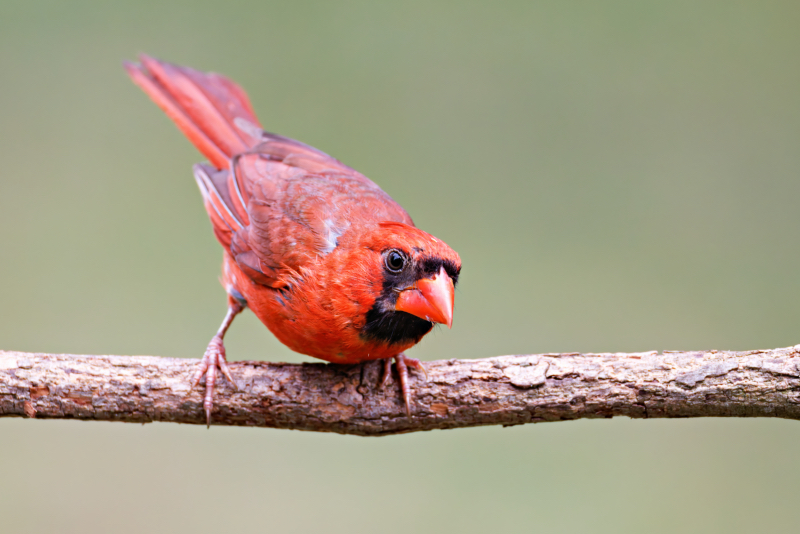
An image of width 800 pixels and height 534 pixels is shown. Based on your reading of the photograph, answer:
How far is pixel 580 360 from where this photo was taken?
2953mm

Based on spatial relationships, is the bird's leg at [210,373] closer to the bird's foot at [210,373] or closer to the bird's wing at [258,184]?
the bird's foot at [210,373]

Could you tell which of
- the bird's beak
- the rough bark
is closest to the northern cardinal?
the bird's beak

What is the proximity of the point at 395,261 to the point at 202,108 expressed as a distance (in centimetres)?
195

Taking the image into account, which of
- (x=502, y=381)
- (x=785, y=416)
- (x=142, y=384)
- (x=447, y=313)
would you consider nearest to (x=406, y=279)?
(x=447, y=313)

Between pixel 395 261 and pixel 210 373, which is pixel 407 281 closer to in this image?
pixel 395 261

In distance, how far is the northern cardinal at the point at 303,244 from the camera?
2721 millimetres

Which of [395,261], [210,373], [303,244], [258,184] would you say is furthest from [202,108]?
[395,261]

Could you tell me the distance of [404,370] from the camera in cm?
304

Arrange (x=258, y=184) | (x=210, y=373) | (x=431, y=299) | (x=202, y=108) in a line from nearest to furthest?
(x=431, y=299) → (x=210, y=373) → (x=258, y=184) → (x=202, y=108)

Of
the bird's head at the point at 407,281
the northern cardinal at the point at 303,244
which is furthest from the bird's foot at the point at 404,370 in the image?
the bird's head at the point at 407,281

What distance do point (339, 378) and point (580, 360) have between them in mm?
1037

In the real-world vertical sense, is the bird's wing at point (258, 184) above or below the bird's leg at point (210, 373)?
above

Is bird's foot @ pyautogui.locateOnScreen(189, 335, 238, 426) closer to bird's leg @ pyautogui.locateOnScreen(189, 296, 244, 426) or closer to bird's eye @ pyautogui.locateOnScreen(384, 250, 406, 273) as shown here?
bird's leg @ pyautogui.locateOnScreen(189, 296, 244, 426)

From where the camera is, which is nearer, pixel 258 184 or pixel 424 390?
pixel 424 390
